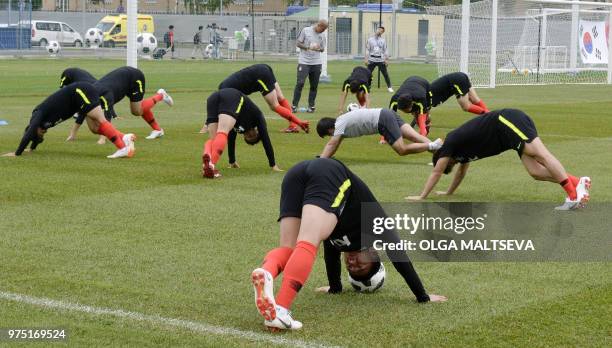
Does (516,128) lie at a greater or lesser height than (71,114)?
greater

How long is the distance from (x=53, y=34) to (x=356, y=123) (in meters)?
58.2

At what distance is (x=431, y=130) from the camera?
2070 cm

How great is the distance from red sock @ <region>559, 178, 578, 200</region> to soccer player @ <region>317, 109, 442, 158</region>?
1.84m

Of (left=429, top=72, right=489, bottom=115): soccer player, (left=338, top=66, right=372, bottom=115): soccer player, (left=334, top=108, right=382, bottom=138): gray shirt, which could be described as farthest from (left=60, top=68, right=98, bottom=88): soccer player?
(left=334, top=108, right=382, bottom=138): gray shirt

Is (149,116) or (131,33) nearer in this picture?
(149,116)

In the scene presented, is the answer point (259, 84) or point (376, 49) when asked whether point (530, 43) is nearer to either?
point (376, 49)

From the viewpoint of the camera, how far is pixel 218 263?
8688mm

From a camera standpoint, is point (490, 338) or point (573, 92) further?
point (573, 92)

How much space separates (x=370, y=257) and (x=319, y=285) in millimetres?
723

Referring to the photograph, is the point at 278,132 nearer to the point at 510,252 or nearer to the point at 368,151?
the point at 368,151

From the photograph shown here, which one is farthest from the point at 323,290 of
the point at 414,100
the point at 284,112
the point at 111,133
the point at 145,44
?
the point at 145,44

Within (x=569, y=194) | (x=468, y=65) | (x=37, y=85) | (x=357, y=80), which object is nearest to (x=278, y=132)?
(x=357, y=80)

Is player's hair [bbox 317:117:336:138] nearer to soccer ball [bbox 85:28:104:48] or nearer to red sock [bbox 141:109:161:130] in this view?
red sock [bbox 141:109:161:130]

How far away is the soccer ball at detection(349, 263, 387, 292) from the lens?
7688mm
